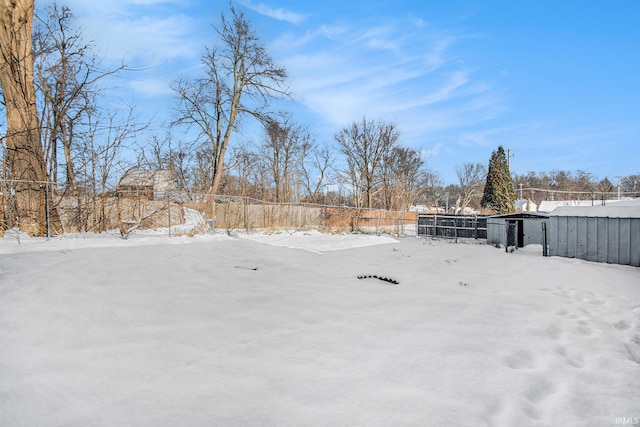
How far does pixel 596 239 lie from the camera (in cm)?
1000

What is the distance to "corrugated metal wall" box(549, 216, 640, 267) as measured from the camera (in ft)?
30.6

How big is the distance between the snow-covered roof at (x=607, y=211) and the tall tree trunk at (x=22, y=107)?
14.1 meters

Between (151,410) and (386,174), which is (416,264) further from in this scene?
(386,174)

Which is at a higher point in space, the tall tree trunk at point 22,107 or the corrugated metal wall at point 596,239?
the tall tree trunk at point 22,107

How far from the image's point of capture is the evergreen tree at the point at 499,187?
114 ft

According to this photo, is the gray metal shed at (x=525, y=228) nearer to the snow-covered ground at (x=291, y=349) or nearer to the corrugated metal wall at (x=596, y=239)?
the corrugated metal wall at (x=596, y=239)

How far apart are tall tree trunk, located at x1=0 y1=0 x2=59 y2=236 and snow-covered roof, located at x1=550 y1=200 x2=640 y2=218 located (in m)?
14.1

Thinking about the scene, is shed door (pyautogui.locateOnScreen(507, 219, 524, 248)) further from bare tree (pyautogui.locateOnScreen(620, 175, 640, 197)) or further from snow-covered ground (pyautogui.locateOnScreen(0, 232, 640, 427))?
bare tree (pyautogui.locateOnScreen(620, 175, 640, 197))

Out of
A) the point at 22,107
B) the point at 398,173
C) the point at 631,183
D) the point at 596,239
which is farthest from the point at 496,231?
the point at 631,183

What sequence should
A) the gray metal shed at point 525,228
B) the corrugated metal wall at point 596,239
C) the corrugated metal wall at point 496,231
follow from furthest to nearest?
the corrugated metal wall at point 496,231 < the gray metal shed at point 525,228 < the corrugated metal wall at point 596,239

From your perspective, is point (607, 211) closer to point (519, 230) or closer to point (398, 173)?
point (519, 230)

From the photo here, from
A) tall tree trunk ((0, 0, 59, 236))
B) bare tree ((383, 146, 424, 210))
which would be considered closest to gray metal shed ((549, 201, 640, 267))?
tall tree trunk ((0, 0, 59, 236))

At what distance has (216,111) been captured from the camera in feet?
68.1

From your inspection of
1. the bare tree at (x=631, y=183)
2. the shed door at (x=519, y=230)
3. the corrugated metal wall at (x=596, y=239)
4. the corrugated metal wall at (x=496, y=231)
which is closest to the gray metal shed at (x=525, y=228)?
the shed door at (x=519, y=230)
